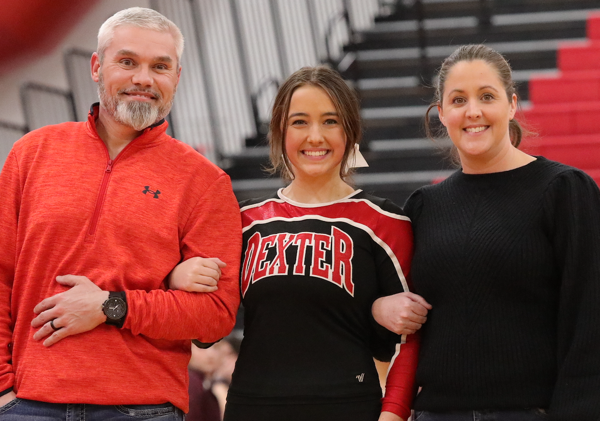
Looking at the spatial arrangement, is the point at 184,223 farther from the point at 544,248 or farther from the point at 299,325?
the point at 544,248

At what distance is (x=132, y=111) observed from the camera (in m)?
2.07

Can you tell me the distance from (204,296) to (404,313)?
0.53 metres

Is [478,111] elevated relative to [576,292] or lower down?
elevated

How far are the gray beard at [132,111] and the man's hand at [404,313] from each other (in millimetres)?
824

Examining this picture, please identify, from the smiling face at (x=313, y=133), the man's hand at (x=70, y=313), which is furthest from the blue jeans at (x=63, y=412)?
the smiling face at (x=313, y=133)

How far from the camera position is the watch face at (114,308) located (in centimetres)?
189

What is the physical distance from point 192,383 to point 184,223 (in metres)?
2.17

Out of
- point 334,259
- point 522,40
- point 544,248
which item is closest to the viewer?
point 544,248

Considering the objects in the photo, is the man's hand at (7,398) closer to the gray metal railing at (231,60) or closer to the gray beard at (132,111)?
the gray beard at (132,111)

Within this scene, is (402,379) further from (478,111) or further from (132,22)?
(132,22)

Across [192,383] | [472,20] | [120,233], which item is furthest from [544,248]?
[472,20]

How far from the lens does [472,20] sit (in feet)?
21.1

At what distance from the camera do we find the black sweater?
182cm

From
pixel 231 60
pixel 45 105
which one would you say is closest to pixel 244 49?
pixel 231 60
